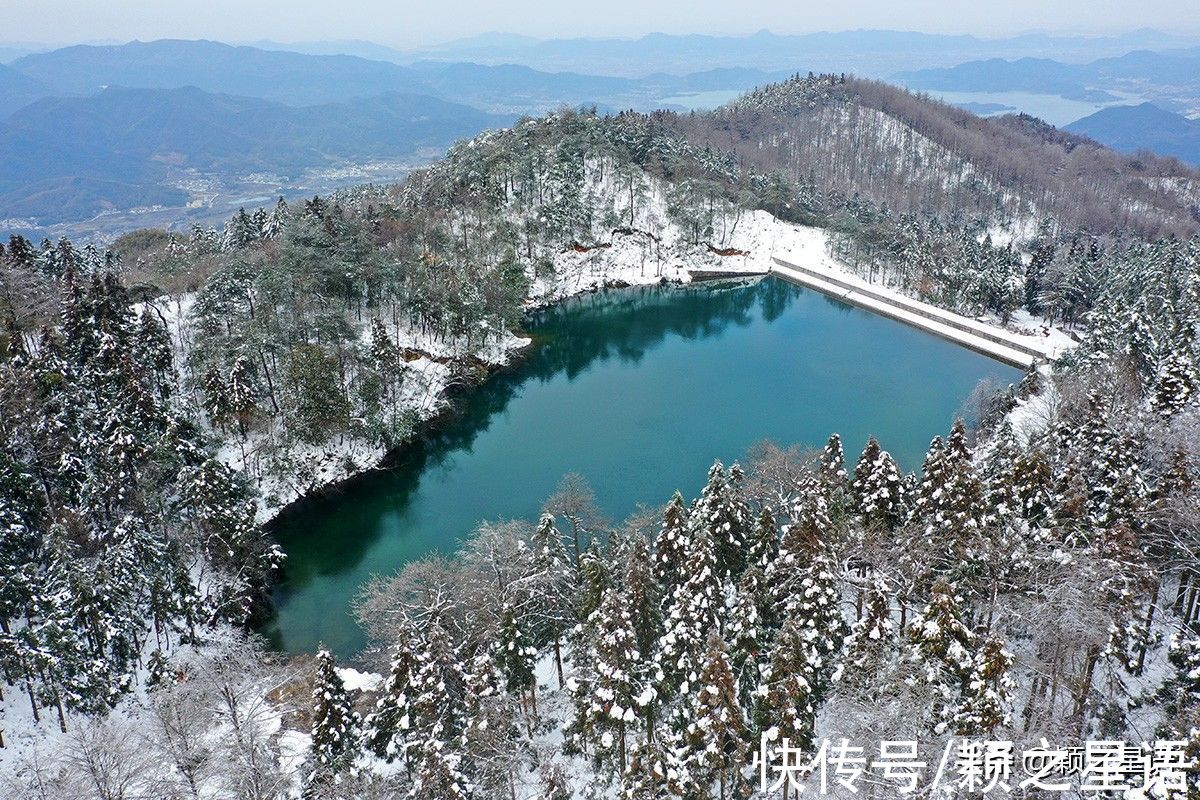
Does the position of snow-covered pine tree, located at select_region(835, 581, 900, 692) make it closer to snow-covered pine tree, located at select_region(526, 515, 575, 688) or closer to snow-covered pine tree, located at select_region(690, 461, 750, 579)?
snow-covered pine tree, located at select_region(690, 461, 750, 579)

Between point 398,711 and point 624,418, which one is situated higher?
point 398,711

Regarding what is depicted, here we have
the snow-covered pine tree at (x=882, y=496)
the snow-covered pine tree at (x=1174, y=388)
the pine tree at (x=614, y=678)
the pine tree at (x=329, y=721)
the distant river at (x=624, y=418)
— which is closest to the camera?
the pine tree at (x=614, y=678)

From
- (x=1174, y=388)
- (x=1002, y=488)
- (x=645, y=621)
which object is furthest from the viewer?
(x=1174, y=388)

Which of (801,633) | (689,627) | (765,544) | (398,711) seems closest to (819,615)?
(801,633)

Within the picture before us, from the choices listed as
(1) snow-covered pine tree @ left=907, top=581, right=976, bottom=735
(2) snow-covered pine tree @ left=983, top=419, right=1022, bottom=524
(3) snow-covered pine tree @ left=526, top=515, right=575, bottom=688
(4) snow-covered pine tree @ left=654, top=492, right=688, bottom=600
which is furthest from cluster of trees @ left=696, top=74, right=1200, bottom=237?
(1) snow-covered pine tree @ left=907, top=581, right=976, bottom=735

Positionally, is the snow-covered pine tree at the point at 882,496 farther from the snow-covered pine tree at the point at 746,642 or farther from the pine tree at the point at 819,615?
the snow-covered pine tree at the point at 746,642

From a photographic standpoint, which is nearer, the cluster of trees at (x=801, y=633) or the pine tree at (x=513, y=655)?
the cluster of trees at (x=801, y=633)

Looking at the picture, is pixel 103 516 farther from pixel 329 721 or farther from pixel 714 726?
pixel 714 726

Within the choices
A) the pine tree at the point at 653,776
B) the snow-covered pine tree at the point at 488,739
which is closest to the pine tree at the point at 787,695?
the pine tree at the point at 653,776
